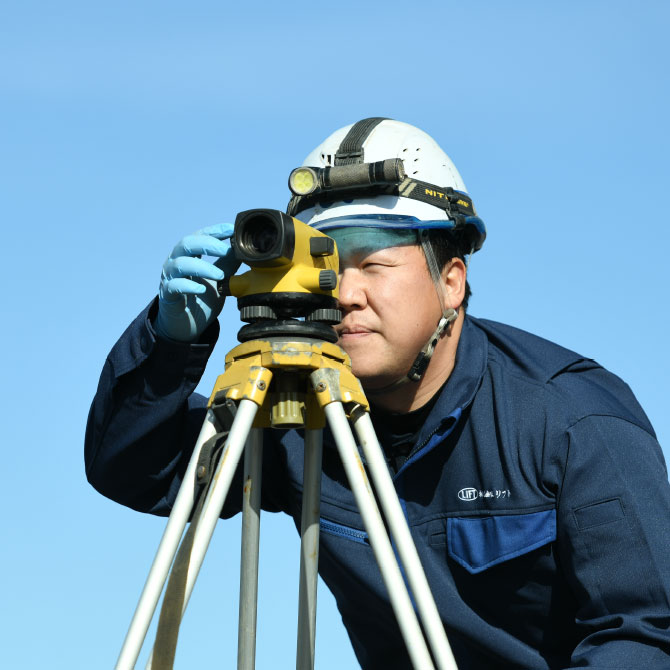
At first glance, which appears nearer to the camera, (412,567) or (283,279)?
(412,567)

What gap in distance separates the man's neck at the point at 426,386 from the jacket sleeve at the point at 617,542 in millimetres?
830

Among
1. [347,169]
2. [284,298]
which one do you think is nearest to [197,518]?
[284,298]

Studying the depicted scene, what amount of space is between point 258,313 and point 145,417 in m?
1.38

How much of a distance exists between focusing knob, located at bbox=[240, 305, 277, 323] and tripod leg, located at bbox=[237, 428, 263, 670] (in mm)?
420

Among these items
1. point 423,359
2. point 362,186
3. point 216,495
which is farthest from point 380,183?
point 216,495

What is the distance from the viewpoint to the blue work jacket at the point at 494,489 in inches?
176

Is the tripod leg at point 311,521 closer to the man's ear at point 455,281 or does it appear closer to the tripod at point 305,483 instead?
the tripod at point 305,483

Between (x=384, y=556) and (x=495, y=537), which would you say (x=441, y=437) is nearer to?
(x=495, y=537)

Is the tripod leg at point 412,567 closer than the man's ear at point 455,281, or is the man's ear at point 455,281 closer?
the tripod leg at point 412,567

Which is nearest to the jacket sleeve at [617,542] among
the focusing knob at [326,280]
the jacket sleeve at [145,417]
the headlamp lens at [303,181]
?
the focusing knob at [326,280]

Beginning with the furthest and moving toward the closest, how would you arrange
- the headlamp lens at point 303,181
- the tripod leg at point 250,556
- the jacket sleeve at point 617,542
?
the headlamp lens at point 303,181 → the jacket sleeve at point 617,542 → the tripod leg at point 250,556

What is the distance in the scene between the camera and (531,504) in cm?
478

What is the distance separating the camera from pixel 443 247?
5414mm

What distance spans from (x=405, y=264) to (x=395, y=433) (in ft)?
2.73
